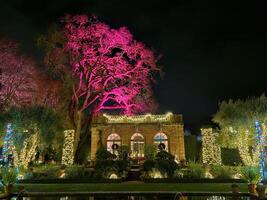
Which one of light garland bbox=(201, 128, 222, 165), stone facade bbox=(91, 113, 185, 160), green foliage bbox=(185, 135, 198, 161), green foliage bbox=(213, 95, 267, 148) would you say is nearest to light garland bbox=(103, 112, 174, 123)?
stone facade bbox=(91, 113, 185, 160)

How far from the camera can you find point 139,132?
65.3ft

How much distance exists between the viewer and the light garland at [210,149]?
1689 centimetres

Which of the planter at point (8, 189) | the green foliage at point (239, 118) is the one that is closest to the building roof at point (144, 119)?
the green foliage at point (239, 118)

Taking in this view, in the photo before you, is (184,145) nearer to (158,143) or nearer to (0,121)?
(158,143)

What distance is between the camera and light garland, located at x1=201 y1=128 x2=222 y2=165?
665 inches

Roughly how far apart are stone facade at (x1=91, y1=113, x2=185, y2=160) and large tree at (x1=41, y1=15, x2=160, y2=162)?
1.05 meters

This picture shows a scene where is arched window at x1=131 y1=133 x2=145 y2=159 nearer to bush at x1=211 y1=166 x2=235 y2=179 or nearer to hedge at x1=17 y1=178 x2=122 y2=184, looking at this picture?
bush at x1=211 y1=166 x2=235 y2=179

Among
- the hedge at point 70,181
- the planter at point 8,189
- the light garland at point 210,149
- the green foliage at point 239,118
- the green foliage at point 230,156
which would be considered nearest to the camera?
the planter at point 8,189

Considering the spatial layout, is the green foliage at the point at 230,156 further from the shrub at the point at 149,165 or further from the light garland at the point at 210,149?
the shrub at the point at 149,165

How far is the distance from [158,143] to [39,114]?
868 cm

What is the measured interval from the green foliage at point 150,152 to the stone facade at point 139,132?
2.47 feet

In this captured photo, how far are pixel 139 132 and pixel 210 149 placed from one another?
5365 mm

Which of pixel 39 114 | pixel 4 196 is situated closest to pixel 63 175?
pixel 39 114

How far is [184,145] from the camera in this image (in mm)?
20234
